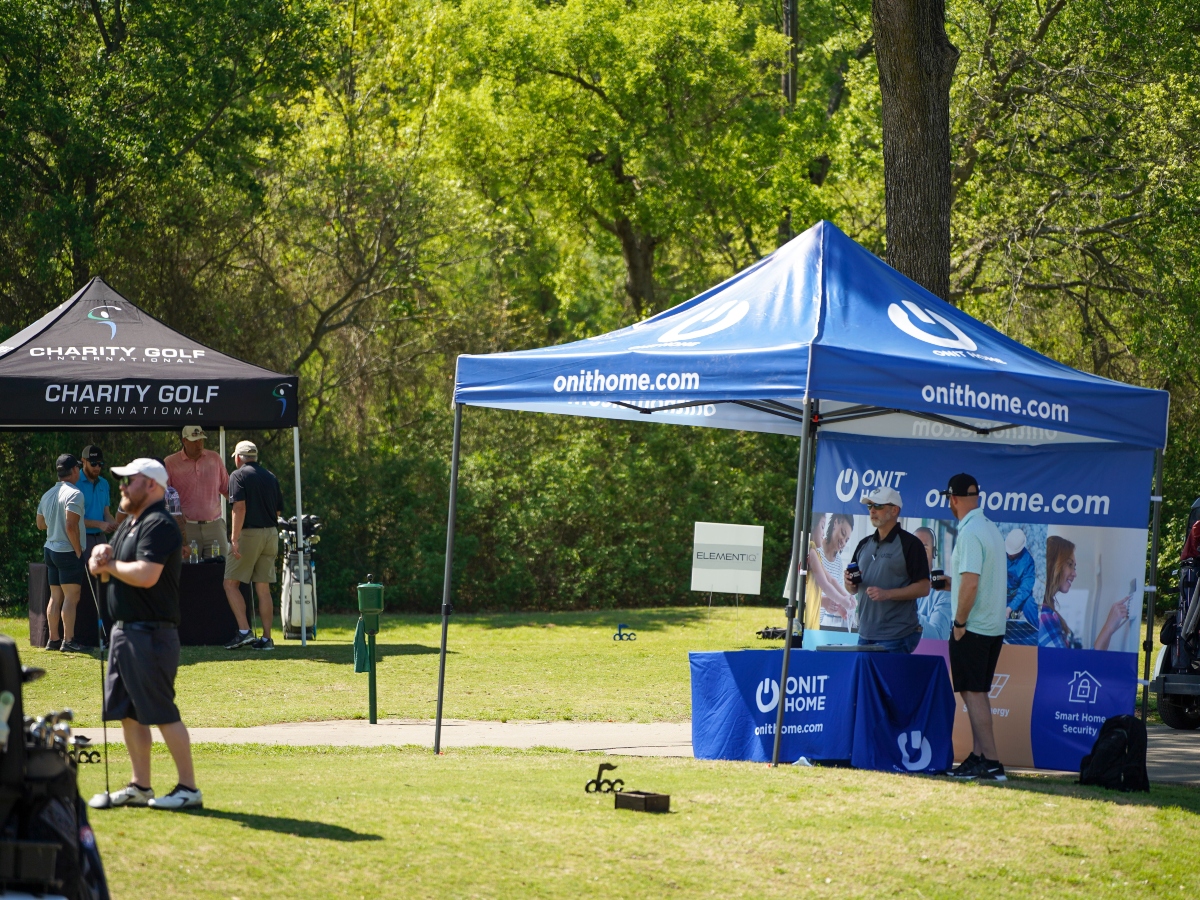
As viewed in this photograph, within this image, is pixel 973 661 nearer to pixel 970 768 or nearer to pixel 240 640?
pixel 970 768

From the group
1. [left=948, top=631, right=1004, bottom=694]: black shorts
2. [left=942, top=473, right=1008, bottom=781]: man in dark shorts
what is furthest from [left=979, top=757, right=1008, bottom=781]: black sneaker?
[left=948, top=631, right=1004, bottom=694]: black shorts

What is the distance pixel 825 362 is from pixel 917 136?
611cm

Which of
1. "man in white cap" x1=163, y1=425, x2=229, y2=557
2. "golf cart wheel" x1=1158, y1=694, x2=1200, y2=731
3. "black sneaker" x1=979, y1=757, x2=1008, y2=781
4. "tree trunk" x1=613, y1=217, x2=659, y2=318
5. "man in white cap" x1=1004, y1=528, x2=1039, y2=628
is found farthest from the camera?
"tree trunk" x1=613, y1=217, x2=659, y2=318

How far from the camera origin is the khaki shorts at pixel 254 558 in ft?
50.3

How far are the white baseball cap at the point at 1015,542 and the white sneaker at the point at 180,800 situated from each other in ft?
22.7

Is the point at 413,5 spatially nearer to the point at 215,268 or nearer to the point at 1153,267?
the point at 215,268

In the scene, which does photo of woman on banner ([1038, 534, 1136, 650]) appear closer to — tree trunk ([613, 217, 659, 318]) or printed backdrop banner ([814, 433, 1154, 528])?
printed backdrop banner ([814, 433, 1154, 528])

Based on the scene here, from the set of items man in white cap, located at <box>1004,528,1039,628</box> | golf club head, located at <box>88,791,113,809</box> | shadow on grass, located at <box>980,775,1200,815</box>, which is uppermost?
man in white cap, located at <box>1004,528,1039,628</box>

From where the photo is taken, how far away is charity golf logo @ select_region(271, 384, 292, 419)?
15.2 m

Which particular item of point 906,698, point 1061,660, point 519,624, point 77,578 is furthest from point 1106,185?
point 77,578

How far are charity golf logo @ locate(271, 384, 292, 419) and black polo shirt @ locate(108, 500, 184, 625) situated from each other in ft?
26.8

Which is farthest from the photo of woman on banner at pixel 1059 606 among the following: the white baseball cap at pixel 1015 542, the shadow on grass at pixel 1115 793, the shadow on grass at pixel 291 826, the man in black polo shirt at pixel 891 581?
the shadow on grass at pixel 291 826

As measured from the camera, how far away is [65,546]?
47.6 feet

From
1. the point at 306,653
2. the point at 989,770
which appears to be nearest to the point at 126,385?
the point at 306,653
